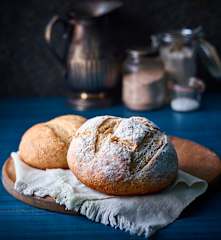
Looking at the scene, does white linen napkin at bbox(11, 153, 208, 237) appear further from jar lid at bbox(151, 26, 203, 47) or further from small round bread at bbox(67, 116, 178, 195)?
jar lid at bbox(151, 26, 203, 47)

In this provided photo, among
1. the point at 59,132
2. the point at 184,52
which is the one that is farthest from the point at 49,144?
the point at 184,52

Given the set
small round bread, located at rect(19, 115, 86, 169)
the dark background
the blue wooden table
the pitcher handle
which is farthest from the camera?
the dark background

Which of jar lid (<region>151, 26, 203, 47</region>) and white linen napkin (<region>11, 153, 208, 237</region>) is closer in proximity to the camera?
white linen napkin (<region>11, 153, 208, 237</region>)

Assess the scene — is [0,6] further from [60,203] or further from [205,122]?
[60,203]

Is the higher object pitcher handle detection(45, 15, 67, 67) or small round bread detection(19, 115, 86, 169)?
pitcher handle detection(45, 15, 67, 67)

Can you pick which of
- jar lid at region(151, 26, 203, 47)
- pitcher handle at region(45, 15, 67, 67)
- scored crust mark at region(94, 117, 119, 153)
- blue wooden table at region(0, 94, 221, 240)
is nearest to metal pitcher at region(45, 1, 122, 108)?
pitcher handle at region(45, 15, 67, 67)

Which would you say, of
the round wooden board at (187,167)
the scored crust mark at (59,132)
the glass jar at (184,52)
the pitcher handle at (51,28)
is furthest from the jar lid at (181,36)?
the scored crust mark at (59,132)
